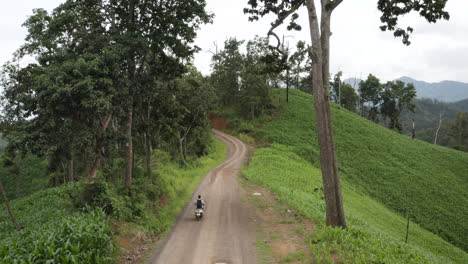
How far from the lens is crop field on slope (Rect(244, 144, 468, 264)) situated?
11480 millimetres

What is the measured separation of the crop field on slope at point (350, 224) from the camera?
37.7 feet

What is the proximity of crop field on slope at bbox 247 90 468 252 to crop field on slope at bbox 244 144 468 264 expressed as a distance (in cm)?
342

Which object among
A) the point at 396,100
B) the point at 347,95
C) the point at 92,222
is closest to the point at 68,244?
the point at 92,222

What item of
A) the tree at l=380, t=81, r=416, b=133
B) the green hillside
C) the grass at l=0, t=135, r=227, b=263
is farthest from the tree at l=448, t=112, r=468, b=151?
the grass at l=0, t=135, r=227, b=263

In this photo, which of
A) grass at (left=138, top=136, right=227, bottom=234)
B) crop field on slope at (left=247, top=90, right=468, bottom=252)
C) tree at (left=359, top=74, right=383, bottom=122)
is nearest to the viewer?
grass at (left=138, top=136, right=227, bottom=234)

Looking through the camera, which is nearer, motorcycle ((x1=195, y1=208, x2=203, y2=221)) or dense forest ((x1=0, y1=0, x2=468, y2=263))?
dense forest ((x1=0, y1=0, x2=468, y2=263))

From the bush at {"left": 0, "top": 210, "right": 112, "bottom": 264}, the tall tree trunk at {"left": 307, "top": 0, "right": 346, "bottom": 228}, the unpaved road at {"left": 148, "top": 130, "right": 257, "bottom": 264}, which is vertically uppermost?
the tall tree trunk at {"left": 307, "top": 0, "right": 346, "bottom": 228}

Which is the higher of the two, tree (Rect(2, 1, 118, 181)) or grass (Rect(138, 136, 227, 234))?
tree (Rect(2, 1, 118, 181))

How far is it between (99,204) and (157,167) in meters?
14.9

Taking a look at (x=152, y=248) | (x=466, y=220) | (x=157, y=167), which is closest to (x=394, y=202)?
(x=466, y=220)

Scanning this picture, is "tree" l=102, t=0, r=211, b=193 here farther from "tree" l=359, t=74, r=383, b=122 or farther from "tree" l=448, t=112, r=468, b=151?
"tree" l=448, t=112, r=468, b=151

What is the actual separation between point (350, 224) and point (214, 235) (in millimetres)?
8195

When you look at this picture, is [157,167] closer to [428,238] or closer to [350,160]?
[428,238]

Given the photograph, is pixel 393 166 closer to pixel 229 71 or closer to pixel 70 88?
pixel 229 71
